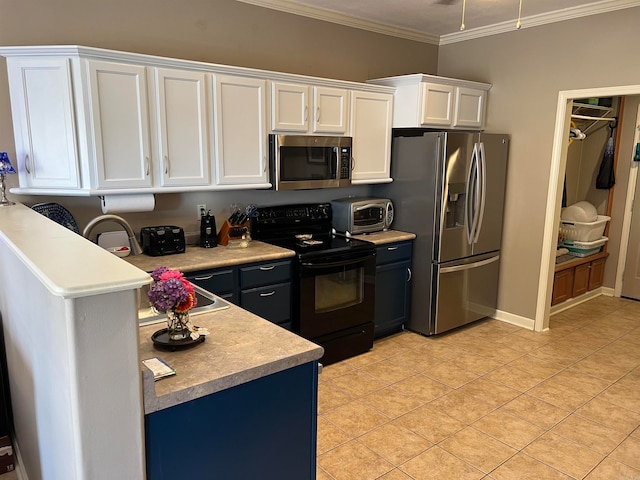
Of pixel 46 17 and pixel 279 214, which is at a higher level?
pixel 46 17

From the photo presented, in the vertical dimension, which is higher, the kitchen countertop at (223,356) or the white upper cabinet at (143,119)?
the white upper cabinet at (143,119)

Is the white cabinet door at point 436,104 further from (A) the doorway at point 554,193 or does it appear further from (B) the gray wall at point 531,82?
(A) the doorway at point 554,193

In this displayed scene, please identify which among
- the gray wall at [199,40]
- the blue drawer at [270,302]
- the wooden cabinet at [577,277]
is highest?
the gray wall at [199,40]

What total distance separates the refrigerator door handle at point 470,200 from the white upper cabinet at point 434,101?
0.43m

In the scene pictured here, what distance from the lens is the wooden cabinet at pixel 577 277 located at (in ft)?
15.8

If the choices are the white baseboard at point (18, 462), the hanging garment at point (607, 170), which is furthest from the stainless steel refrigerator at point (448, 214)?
the white baseboard at point (18, 462)

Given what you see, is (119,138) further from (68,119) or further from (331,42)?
(331,42)

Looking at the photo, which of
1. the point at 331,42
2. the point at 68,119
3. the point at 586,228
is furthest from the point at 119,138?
the point at 586,228

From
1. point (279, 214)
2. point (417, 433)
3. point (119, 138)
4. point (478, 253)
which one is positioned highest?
point (119, 138)

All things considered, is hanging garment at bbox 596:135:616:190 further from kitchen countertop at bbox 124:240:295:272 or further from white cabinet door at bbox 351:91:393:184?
kitchen countertop at bbox 124:240:295:272

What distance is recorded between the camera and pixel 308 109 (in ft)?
11.7

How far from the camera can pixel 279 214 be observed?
3.81 m

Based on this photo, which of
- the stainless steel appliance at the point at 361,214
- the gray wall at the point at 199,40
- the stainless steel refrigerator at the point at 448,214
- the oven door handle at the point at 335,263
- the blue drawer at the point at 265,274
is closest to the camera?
the gray wall at the point at 199,40

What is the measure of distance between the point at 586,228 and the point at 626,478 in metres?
3.18
